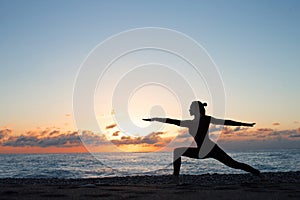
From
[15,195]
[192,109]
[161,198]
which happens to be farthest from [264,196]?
[15,195]

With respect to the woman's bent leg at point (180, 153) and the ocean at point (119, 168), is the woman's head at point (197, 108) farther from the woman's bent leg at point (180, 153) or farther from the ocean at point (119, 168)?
the ocean at point (119, 168)

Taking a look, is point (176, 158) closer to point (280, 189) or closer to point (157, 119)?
point (157, 119)

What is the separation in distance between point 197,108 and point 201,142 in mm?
995

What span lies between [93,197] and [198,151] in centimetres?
343

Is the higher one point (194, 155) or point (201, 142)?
point (201, 142)

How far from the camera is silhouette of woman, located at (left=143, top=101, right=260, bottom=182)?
9766 millimetres

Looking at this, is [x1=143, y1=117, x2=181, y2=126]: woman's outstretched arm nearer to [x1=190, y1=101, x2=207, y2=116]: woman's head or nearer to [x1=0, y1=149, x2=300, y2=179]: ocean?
[x1=190, y1=101, x2=207, y2=116]: woman's head

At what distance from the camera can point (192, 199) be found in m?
7.23

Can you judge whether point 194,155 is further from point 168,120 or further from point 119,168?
point 119,168

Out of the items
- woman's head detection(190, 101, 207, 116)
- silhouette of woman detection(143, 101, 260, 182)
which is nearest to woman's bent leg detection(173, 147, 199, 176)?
silhouette of woman detection(143, 101, 260, 182)

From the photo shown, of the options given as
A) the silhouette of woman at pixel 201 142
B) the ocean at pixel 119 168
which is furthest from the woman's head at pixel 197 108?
the ocean at pixel 119 168

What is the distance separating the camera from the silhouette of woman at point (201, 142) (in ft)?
32.0

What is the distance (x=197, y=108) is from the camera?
10305mm

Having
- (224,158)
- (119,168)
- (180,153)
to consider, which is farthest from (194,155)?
(119,168)
